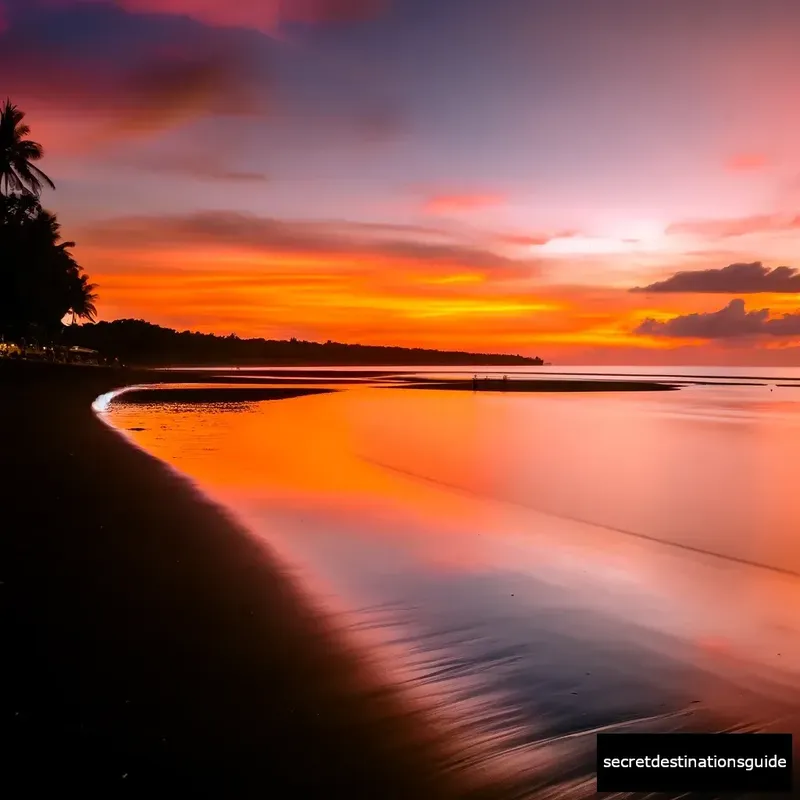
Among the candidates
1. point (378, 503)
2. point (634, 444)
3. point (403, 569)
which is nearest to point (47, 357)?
point (634, 444)

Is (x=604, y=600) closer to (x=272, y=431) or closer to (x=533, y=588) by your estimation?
(x=533, y=588)

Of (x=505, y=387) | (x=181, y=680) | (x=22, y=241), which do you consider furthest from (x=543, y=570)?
(x=505, y=387)

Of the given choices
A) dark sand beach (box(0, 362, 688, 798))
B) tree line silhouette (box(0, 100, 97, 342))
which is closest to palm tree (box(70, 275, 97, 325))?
tree line silhouette (box(0, 100, 97, 342))

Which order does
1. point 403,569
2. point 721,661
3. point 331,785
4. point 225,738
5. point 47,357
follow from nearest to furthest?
point 331,785 → point 225,738 → point 721,661 → point 403,569 → point 47,357

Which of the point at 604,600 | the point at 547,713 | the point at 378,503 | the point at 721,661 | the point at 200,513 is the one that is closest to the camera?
the point at 547,713

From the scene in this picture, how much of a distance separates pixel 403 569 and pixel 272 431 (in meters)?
19.6

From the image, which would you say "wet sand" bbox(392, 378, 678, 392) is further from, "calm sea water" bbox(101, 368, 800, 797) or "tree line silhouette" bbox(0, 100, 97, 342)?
"calm sea water" bbox(101, 368, 800, 797)

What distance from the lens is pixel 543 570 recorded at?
10.5 metres

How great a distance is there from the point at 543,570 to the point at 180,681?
20.0ft

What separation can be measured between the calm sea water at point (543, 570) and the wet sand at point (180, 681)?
48cm

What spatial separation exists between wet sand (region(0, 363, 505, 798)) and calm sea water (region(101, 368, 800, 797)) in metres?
0.48

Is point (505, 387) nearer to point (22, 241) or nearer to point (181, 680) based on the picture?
point (22, 241)

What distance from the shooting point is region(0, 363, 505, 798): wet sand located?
175 inches

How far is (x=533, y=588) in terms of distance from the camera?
943cm
